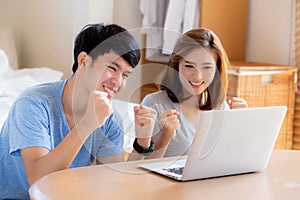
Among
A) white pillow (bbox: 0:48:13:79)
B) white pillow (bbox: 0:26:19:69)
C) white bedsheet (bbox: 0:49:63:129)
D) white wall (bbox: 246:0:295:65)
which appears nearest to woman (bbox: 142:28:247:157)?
white bedsheet (bbox: 0:49:63:129)

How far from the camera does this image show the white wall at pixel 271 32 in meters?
3.25

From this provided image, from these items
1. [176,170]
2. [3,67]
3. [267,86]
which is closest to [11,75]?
[3,67]

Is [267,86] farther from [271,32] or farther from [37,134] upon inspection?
[37,134]

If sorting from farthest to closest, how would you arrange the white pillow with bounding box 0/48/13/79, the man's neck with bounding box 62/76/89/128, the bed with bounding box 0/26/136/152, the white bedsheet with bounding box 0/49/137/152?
the white pillow with bounding box 0/48/13/79, the bed with bounding box 0/26/136/152, the white bedsheet with bounding box 0/49/137/152, the man's neck with bounding box 62/76/89/128

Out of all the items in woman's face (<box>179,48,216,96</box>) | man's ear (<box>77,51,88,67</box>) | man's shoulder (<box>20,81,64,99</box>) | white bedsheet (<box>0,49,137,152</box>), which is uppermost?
man's ear (<box>77,51,88,67</box>)

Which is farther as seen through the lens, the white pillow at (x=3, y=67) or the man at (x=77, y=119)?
the white pillow at (x=3, y=67)

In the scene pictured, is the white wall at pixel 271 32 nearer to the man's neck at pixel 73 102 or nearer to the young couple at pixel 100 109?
the young couple at pixel 100 109

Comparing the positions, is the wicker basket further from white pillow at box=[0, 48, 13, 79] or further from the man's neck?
the man's neck

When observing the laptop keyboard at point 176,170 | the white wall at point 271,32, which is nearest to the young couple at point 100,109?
the laptop keyboard at point 176,170

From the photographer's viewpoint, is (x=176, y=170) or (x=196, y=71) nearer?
(x=176, y=170)

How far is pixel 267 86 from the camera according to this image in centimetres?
304

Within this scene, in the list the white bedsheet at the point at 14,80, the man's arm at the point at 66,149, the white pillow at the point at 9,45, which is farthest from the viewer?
the white pillow at the point at 9,45

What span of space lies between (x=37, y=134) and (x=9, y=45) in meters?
2.41

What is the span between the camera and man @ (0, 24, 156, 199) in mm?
1353
